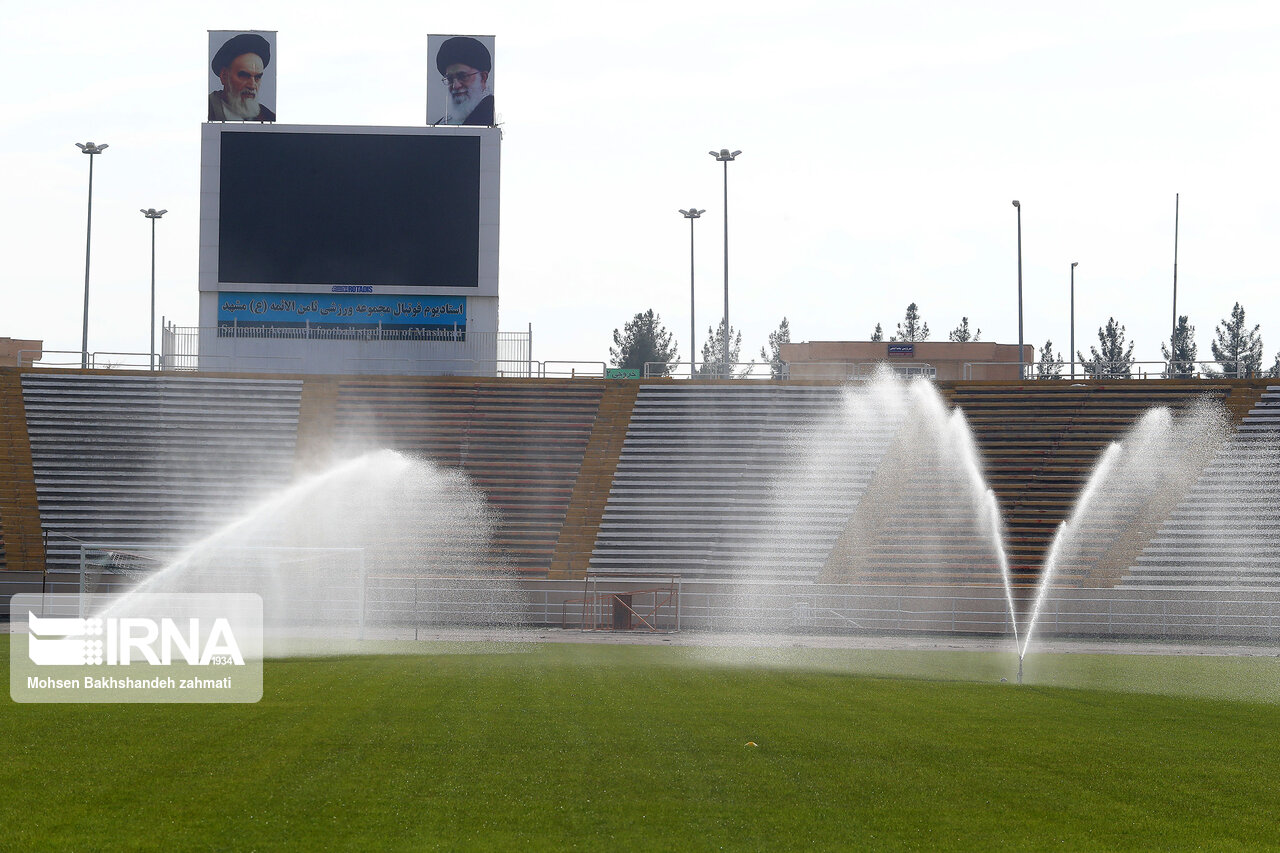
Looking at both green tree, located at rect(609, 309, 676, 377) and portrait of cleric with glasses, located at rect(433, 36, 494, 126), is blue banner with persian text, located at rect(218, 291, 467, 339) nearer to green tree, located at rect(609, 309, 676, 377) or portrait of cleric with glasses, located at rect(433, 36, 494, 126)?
portrait of cleric with glasses, located at rect(433, 36, 494, 126)

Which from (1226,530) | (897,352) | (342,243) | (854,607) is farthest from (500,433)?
(897,352)

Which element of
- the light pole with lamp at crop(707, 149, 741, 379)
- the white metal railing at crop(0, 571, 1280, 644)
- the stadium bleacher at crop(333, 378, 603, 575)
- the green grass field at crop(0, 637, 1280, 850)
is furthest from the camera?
the light pole with lamp at crop(707, 149, 741, 379)

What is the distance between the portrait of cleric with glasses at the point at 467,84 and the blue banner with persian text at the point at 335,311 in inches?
268

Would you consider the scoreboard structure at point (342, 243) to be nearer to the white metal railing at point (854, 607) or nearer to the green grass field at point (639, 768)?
the white metal railing at point (854, 607)

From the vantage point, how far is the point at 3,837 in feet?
34.0

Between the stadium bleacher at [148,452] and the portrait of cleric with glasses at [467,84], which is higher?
the portrait of cleric with glasses at [467,84]

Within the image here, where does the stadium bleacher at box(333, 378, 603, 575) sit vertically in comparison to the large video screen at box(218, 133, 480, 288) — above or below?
below

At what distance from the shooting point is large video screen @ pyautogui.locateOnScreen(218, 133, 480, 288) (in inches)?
1951

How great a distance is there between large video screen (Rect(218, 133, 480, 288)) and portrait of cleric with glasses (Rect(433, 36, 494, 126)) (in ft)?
5.51

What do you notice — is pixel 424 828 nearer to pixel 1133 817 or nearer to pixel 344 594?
pixel 1133 817

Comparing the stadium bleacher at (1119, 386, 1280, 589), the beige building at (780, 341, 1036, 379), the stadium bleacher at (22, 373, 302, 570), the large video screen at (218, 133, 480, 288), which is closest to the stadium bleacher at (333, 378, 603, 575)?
the stadium bleacher at (22, 373, 302, 570)

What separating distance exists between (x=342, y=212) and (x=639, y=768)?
3907 cm

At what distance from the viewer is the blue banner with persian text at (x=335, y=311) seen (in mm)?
50062

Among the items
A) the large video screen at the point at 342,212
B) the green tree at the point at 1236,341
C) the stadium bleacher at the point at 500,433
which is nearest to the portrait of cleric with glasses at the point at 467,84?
the large video screen at the point at 342,212
